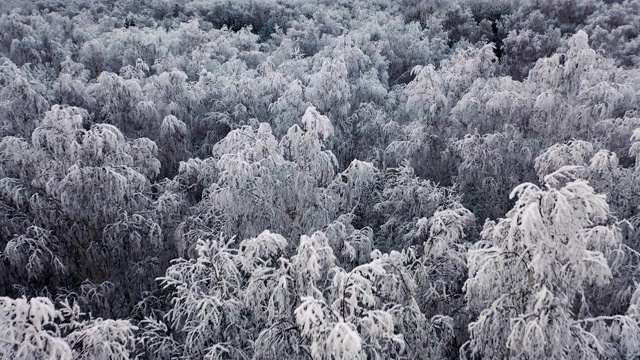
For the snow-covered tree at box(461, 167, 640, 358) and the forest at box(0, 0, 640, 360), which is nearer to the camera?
the snow-covered tree at box(461, 167, 640, 358)

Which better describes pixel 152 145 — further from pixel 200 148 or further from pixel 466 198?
pixel 466 198

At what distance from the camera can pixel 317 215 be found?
21.4ft

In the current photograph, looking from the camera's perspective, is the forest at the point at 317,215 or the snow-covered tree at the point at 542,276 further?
the forest at the point at 317,215

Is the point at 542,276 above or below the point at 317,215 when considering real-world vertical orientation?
above

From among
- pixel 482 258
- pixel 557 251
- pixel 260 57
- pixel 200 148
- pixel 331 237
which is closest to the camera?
pixel 557 251

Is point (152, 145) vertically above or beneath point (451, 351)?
above

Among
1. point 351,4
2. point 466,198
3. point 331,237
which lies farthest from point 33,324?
point 351,4

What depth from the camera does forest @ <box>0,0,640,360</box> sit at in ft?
12.2

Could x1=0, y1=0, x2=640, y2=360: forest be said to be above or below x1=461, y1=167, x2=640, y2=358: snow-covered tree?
below

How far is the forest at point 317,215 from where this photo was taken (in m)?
3.73

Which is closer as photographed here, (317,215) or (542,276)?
(542,276)

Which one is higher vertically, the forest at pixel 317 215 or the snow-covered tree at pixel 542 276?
the snow-covered tree at pixel 542 276

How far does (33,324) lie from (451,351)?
4349 millimetres

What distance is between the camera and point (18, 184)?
7.16 meters
